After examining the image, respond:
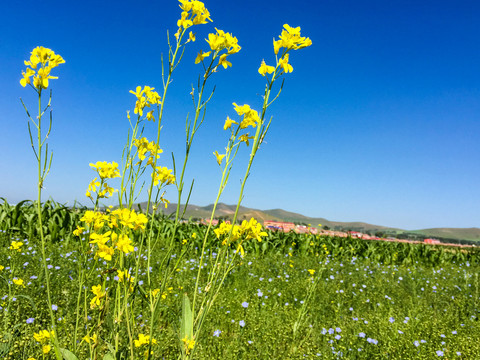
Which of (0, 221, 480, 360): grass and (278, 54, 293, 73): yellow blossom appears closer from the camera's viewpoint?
(278, 54, 293, 73): yellow blossom

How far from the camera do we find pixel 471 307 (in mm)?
4586

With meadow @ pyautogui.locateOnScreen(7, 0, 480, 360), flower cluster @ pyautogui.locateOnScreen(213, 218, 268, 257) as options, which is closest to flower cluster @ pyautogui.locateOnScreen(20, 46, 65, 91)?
meadow @ pyautogui.locateOnScreen(7, 0, 480, 360)

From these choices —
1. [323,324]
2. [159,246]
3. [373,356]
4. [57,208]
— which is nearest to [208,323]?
[323,324]

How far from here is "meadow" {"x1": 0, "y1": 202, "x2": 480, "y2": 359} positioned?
264 centimetres

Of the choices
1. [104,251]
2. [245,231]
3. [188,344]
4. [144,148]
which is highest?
[144,148]

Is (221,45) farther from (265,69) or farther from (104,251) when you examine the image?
(104,251)

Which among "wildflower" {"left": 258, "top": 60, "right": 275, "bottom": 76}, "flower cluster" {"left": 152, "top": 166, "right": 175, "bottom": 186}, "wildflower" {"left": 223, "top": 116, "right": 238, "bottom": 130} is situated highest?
"wildflower" {"left": 258, "top": 60, "right": 275, "bottom": 76}

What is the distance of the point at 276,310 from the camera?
12.2 feet

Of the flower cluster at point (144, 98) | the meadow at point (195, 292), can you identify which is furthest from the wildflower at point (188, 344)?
the flower cluster at point (144, 98)

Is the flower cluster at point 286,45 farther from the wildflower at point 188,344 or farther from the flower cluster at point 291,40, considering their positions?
the wildflower at point 188,344

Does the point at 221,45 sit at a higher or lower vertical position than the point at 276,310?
Result: higher

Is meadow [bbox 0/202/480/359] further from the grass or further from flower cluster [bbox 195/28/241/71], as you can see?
flower cluster [bbox 195/28/241/71]

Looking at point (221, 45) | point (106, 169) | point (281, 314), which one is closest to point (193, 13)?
point (221, 45)

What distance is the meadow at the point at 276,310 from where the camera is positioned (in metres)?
2.64
